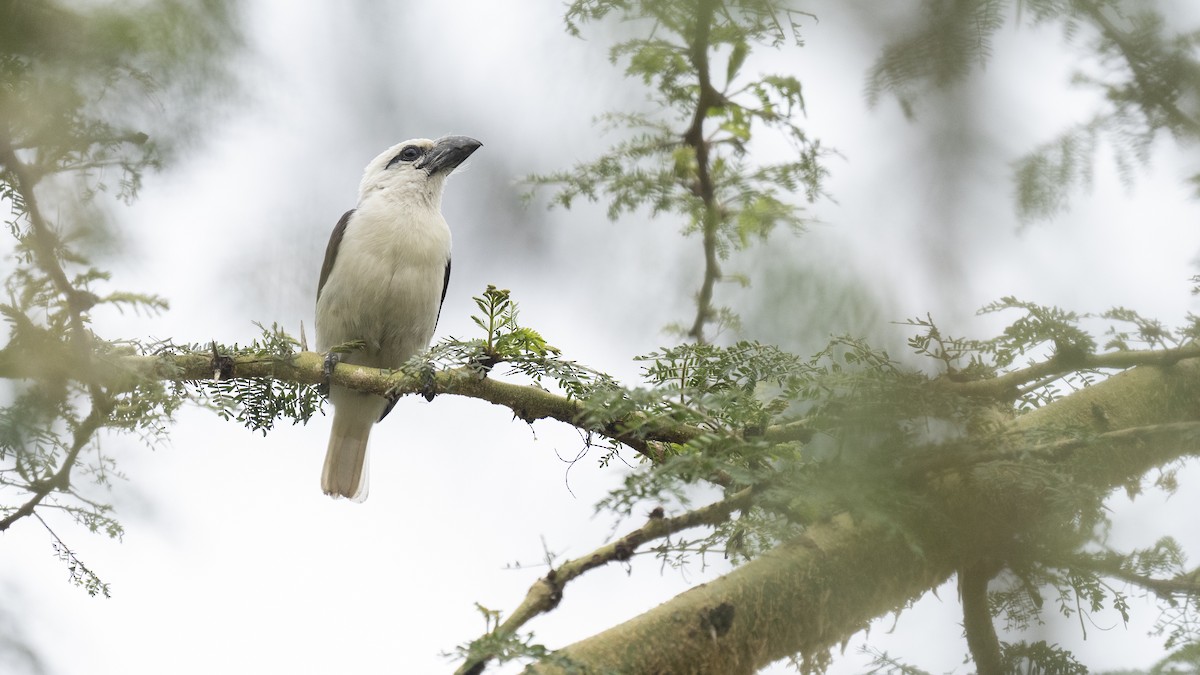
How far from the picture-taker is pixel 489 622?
219 centimetres

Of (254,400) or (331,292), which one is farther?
(331,292)

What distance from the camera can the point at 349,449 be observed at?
5.80m

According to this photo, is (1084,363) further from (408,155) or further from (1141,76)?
(408,155)

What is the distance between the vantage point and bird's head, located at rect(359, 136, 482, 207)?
577 centimetres

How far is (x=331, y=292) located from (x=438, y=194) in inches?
40.2

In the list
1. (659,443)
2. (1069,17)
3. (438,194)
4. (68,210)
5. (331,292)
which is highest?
(438,194)

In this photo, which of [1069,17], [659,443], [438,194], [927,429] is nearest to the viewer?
[1069,17]

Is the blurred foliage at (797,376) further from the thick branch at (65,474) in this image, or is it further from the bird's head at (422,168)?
the bird's head at (422,168)

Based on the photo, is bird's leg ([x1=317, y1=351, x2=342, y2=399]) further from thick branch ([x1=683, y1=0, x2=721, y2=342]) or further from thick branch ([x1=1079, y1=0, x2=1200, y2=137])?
thick branch ([x1=1079, y1=0, x2=1200, y2=137])

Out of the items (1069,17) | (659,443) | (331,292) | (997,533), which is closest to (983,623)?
(997,533)

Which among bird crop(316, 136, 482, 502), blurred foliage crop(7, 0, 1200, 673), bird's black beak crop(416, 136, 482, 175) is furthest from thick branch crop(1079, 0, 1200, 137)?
bird's black beak crop(416, 136, 482, 175)

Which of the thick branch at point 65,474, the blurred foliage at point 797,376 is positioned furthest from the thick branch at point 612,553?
the thick branch at point 65,474

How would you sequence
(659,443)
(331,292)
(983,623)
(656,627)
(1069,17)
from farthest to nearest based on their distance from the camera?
(331,292)
(659,443)
(656,627)
(983,623)
(1069,17)

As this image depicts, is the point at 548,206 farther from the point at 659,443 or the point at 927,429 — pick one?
the point at 927,429
